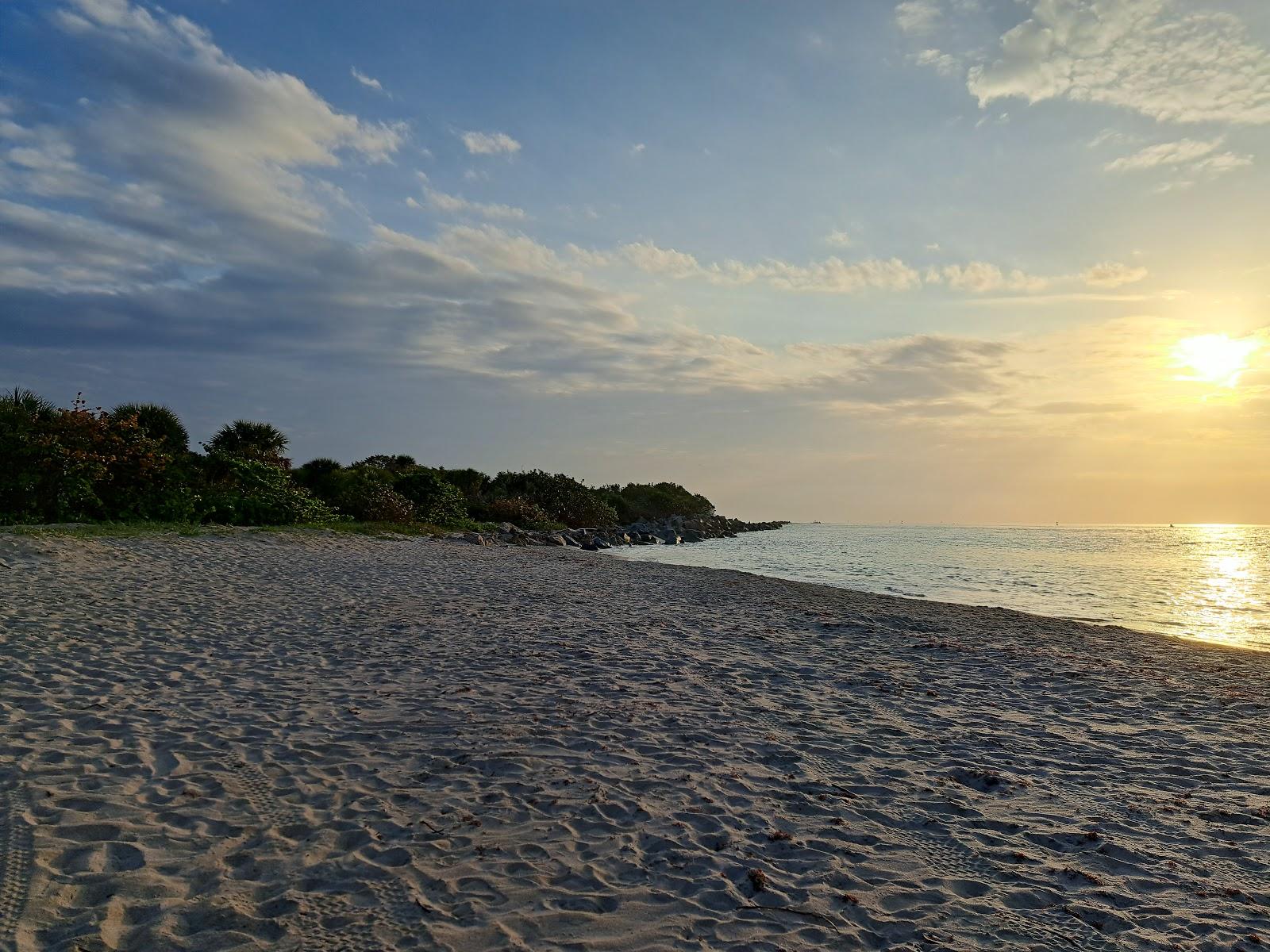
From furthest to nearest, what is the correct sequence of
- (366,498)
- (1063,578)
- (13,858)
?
(366,498)
(1063,578)
(13,858)

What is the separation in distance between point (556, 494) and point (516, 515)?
1057 centimetres

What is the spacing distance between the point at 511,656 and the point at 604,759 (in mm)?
4210

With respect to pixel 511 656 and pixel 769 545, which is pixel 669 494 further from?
pixel 511 656

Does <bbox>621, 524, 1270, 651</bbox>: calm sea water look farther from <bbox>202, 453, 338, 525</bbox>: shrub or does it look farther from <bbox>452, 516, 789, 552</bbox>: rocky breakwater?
<bbox>202, 453, 338, 525</bbox>: shrub

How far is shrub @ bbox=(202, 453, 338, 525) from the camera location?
27797 mm

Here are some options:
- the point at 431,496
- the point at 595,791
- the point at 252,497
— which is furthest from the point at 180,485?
the point at 595,791

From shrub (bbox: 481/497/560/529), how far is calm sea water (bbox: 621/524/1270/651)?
671cm

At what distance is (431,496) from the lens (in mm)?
41719

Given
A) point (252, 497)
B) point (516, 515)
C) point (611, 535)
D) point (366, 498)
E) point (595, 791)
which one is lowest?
point (595, 791)

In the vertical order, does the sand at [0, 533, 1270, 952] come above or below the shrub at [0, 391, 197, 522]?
below

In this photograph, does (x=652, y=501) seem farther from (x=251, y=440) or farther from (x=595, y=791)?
(x=595, y=791)

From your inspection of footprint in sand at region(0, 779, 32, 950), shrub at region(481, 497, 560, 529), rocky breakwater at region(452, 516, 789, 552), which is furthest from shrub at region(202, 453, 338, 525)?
footprint in sand at region(0, 779, 32, 950)

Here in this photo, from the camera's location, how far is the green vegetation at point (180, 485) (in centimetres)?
2275

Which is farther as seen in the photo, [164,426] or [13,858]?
[164,426]
